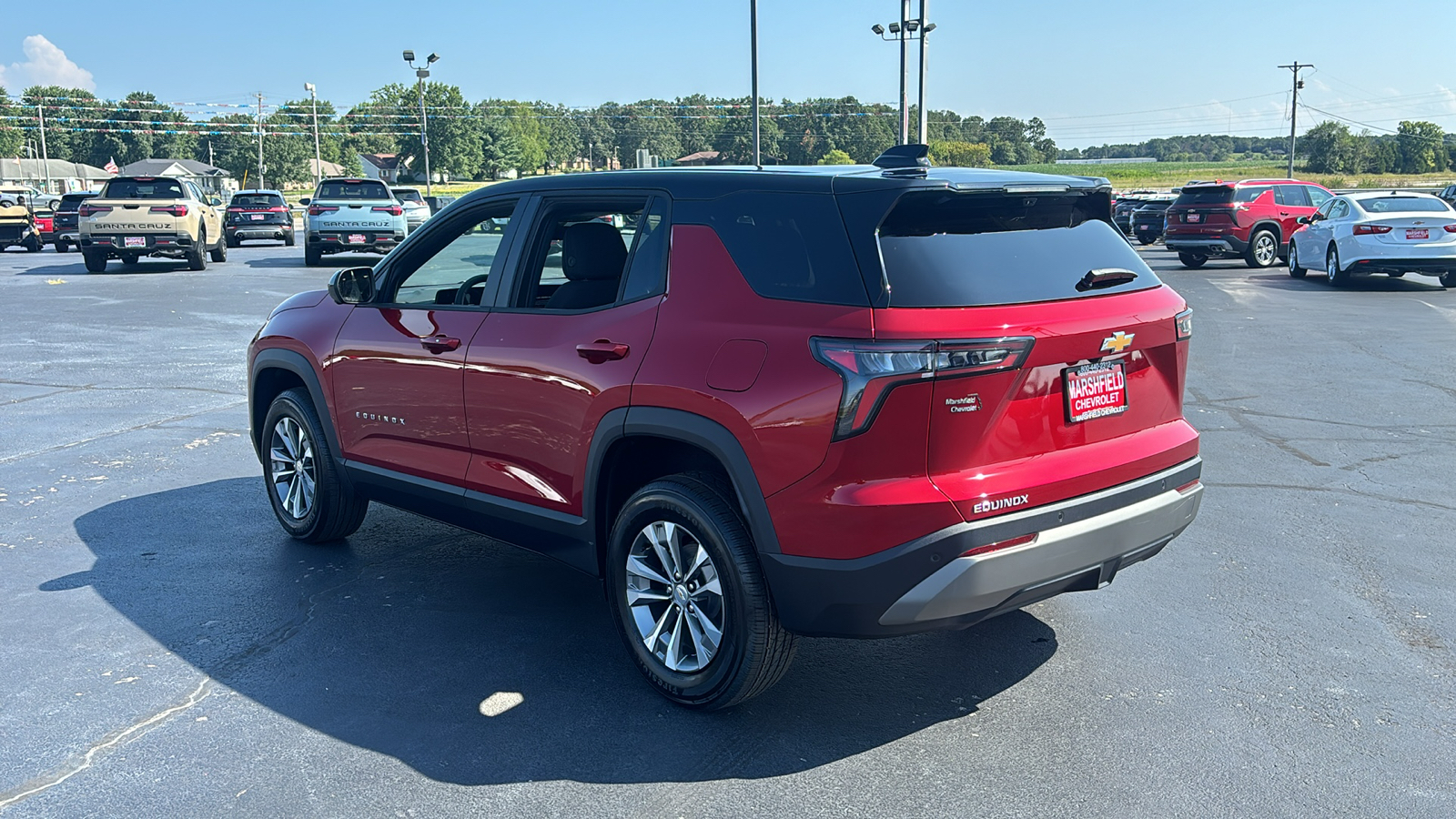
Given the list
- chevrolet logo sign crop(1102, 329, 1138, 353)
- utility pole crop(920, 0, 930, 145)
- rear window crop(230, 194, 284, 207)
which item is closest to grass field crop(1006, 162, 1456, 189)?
utility pole crop(920, 0, 930, 145)

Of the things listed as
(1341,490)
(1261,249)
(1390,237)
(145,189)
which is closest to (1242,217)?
(1261,249)

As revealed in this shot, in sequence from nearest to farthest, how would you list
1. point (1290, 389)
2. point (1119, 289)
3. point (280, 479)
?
point (1119, 289)
point (280, 479)
point (1290, 389)

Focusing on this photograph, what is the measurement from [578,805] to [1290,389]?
8591 mm

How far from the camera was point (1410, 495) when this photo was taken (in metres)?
6.57

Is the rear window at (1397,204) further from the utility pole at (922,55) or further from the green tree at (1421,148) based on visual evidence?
the green tree at (1421,148)

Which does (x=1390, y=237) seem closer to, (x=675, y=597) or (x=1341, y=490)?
(x=1341, y=490)

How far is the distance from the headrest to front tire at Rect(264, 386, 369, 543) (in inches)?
73.1

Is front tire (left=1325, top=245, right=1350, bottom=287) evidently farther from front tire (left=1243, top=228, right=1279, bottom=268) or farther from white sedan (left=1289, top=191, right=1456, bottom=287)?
front tire (left=1243, top=228, right=1279, bottom=268)

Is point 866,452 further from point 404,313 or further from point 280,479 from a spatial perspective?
point 280,479

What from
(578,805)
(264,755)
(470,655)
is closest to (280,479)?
(470,655)

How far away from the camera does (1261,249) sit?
2433 cm

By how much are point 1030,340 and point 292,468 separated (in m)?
4.08

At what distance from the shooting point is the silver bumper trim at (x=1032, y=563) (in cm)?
341

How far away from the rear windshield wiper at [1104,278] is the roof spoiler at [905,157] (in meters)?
0.65
